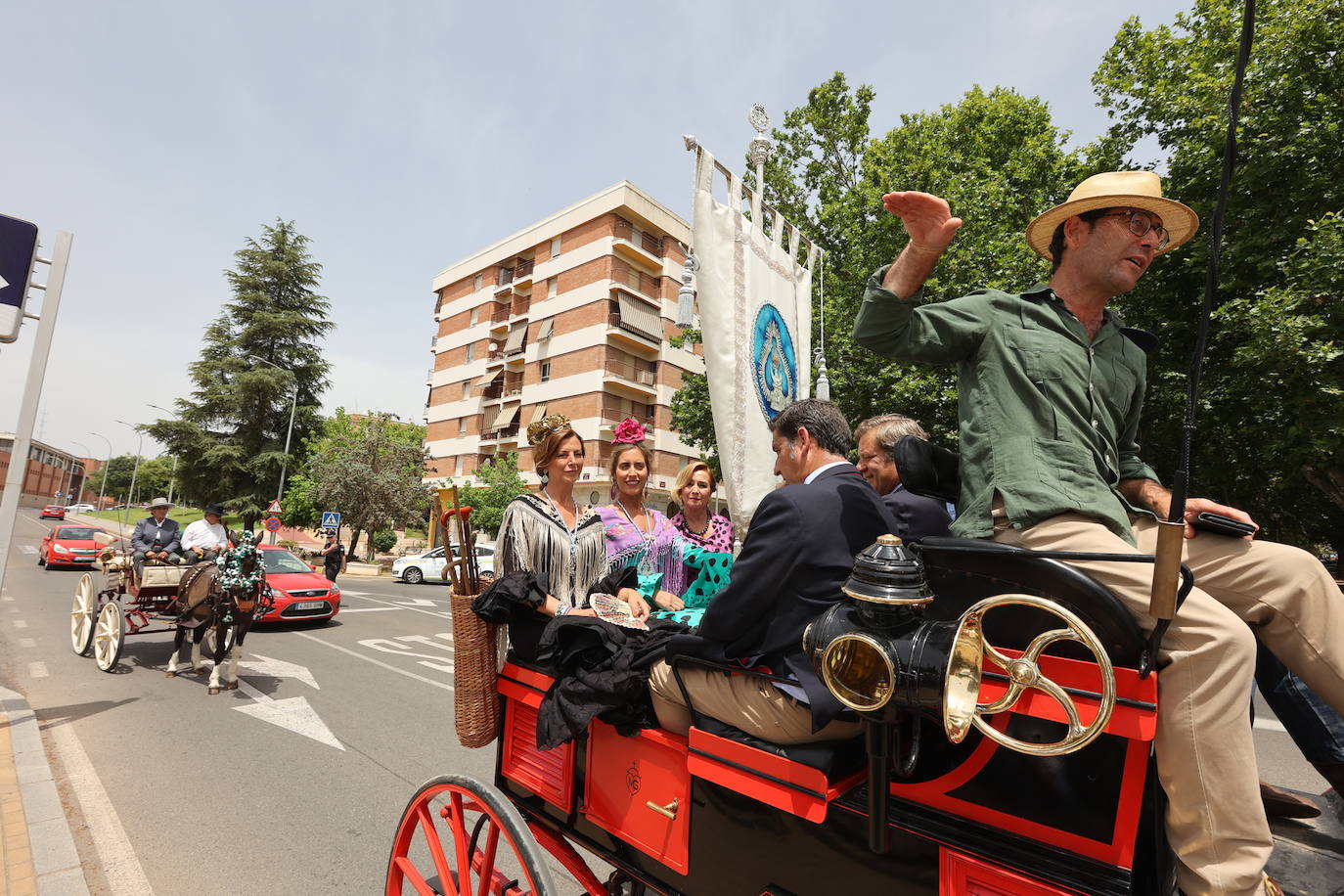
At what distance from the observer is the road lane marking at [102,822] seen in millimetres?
3076

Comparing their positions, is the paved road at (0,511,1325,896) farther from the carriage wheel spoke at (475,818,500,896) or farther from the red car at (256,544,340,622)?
the carriage wheel spoke at (475,818,500,896)

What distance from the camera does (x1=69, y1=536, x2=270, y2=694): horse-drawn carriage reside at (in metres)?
6.62

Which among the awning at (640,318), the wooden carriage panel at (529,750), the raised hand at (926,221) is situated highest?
the awning at (640,318)

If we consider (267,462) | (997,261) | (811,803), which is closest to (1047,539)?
(811,803)

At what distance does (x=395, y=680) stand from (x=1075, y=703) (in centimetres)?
773

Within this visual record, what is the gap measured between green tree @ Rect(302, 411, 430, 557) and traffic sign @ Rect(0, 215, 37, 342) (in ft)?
71.1

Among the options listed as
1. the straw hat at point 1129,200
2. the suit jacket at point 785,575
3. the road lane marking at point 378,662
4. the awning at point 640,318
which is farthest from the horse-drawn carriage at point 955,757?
the awning at point 640,318

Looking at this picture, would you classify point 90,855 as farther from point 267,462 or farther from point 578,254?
point 267,462

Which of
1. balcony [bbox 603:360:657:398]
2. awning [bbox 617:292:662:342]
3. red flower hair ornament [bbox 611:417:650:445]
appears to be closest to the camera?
red flower hair ornament [bbox 611:417:650:445]

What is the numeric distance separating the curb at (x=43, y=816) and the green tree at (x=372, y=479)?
71.0 feet

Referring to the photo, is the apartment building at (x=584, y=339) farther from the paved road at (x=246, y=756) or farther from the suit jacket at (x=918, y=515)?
the suit jacket at (x=918, y=515)

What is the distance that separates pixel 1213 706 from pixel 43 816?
530 cm

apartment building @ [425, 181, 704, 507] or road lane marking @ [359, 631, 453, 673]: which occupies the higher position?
apartment building @ [425, 181, 704, 507]

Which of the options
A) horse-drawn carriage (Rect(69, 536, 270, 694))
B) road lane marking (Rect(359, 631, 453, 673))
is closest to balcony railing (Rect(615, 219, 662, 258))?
road lane marking (Rect(359, 631, 453, 673))
